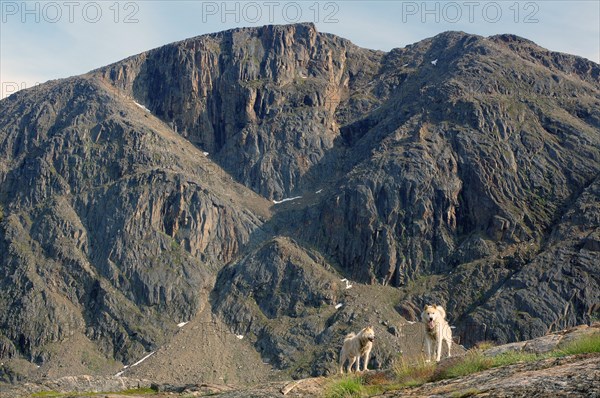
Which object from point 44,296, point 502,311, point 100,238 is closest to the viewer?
point 502,311

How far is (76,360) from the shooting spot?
16262 centimetres

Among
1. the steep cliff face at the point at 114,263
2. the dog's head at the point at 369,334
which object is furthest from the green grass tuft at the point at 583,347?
the steep cliff face at the point at 114,263

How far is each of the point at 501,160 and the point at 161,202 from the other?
91298mm

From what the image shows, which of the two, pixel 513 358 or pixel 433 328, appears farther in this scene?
pixel 433 328

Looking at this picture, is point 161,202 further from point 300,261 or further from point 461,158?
point 461,158

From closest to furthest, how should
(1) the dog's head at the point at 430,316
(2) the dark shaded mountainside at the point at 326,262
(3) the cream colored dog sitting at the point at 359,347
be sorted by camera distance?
(1) the dog's head at the point at 430,316 → (3) the cream colored dog sitting at the point at 359,347 → (2) the dark shaded mountainside at the point at 326,262

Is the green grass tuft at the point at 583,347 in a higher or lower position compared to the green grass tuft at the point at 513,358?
higher

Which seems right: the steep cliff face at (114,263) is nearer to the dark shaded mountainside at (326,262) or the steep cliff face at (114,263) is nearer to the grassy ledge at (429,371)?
the dark shaded mountainside at (326,262)

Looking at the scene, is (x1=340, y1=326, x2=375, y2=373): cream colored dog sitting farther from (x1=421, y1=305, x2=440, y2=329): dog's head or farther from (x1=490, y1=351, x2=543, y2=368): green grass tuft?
(x1=490, y1=351, x2=543, y2=368): green grass tuft

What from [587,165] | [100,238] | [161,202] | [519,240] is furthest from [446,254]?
[100,238]

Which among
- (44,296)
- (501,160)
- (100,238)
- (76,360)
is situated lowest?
(76,360)

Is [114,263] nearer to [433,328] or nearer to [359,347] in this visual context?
[359,347]

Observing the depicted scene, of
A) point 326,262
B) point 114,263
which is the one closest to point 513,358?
point 326,262

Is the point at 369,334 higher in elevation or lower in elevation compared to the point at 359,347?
higher
